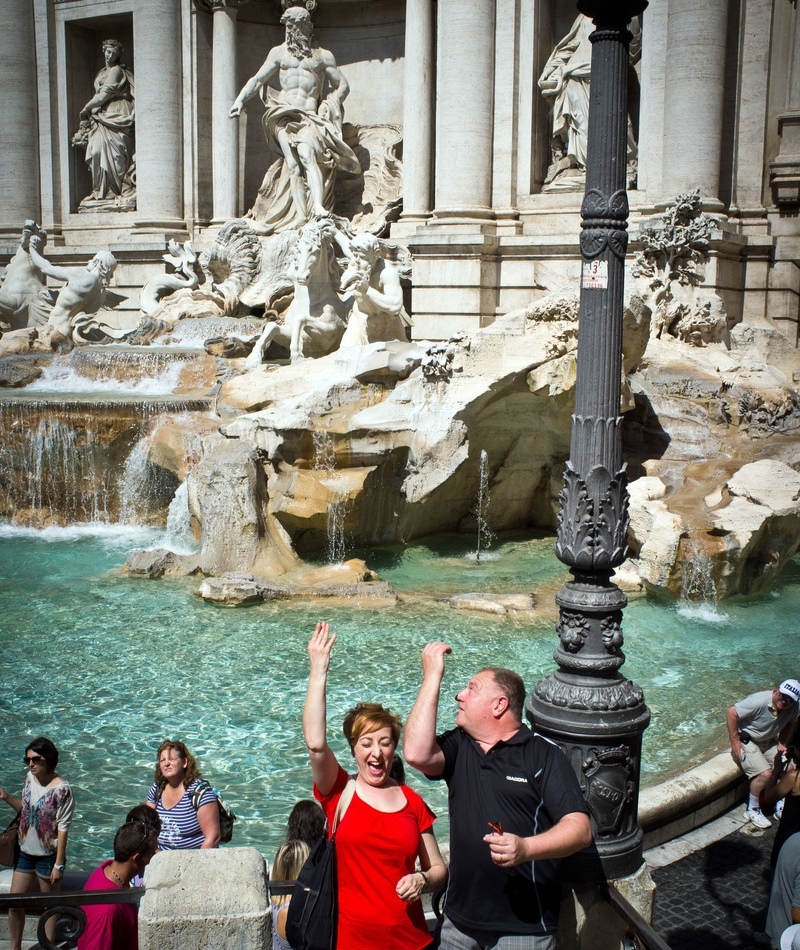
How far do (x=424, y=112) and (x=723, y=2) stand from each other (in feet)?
13.6

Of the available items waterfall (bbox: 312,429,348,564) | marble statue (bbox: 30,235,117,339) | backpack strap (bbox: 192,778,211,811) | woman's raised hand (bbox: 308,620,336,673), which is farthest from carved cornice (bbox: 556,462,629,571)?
marble statue (bbox: 30,235,117,339)

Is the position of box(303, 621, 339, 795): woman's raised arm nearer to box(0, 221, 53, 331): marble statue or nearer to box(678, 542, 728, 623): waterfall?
box(678, 542, 728, 623): waterfall

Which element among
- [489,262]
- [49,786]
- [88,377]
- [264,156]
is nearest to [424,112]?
[489,262]

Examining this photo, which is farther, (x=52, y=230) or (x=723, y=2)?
(x=52, y=230)

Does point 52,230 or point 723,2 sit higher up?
point 723,2

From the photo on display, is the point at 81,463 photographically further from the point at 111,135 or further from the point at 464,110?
the point at 111,135

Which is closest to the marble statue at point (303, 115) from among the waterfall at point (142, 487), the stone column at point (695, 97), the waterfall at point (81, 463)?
the stone column at point (695, 97)

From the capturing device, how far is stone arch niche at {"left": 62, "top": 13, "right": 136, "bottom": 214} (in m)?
17.7

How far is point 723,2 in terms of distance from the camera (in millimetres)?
12391

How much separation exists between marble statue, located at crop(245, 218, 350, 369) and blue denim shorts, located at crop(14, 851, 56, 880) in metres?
8.31

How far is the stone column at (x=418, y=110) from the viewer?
14484 millimetres

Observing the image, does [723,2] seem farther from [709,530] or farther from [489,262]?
[709,530]

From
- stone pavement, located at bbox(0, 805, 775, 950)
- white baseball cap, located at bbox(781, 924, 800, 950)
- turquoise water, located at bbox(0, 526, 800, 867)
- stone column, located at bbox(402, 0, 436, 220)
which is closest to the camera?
white baseball cap, located at bbox(781, 924, 800, 950)

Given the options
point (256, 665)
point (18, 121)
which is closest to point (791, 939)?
point (256, 665)
